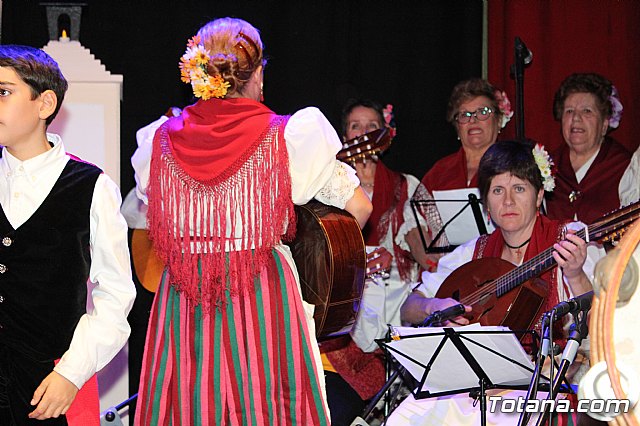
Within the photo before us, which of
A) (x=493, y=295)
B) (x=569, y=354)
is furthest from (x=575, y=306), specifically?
(x=493, y=295)

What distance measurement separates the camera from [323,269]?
2.94m

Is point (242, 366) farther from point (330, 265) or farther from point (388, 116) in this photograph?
point (388, 116)

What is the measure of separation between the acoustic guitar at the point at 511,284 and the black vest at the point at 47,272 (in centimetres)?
185

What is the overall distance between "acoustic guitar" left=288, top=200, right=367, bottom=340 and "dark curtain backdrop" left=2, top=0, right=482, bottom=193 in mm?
2437

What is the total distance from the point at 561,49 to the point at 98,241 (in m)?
3.74

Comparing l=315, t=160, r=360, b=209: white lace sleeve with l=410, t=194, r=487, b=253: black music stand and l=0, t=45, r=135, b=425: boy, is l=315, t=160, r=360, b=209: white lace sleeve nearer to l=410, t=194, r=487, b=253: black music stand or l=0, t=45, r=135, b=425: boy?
l=0, t=45, r=135, b=425: boy

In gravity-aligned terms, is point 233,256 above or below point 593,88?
below

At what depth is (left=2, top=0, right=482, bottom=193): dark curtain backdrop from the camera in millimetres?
5238

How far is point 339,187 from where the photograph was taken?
112 inches

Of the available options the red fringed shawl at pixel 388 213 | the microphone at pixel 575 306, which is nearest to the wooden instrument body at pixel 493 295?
the red fringed shawl at pixel 388 213

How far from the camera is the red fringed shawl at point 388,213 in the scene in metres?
4.84

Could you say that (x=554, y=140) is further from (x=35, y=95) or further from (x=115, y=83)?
(x=35, y=95)

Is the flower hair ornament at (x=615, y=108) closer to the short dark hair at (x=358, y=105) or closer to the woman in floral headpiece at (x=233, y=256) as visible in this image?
the short dark hair at (x=358, y=105)

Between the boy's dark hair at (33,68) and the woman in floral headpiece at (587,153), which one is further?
the woman in floral headpiece at (587,153)
